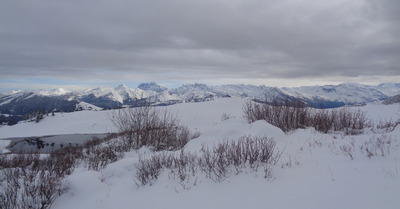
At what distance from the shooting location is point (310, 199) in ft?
12.8

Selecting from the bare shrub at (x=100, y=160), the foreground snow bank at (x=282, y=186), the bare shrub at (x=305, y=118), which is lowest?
the bare shrub at (x=100, y=160)

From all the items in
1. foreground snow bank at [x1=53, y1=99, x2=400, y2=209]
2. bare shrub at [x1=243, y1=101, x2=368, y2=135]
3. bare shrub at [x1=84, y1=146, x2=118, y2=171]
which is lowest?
bare shrub at [x1=84, y1=146, x2=118, y2=171]

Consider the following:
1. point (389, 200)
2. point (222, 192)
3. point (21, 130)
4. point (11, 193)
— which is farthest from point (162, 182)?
point (21, 130)

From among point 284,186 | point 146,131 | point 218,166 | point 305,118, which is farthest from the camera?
point 146,131

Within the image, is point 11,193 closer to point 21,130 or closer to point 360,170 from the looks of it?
point 360,170

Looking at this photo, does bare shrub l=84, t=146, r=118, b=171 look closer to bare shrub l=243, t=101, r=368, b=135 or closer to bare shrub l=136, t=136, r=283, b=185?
bare shrub l=136, t=136, r=283, b=185

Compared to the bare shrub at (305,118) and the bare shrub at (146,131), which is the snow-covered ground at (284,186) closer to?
the bare shrub at (305,118)

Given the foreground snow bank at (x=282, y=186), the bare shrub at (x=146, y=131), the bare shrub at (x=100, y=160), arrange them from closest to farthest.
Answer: the foreground snow bank at (x=282, y=186)
the bare shrub at (x=100, y=160)
the bare shrub at (x=146, y=131)

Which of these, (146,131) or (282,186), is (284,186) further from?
(146,131)

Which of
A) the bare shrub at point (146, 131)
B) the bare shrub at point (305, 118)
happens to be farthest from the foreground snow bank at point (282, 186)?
the bare shrub at point (146, 131)

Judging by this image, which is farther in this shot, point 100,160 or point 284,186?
point 100,160

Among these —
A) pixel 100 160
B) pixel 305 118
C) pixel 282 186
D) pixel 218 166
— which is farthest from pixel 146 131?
pixel 305 118

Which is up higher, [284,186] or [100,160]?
[284,186]

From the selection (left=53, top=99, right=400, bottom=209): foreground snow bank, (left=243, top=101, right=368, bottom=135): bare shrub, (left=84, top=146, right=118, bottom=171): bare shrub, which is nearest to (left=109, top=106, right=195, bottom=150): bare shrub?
(left=84, top=146, right=118, bottom=171): bare shrub
